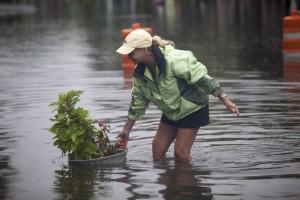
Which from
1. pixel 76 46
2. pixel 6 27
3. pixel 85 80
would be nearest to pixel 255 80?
pixel 85 80

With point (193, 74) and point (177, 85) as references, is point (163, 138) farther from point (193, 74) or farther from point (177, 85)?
point (193, 74)

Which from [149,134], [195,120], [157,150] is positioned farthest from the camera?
[149,134]

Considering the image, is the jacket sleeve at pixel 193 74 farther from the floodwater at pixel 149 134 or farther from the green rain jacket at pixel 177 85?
the floodwater at pixel 149 134

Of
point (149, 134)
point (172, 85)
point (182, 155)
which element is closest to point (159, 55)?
point (172, 85)

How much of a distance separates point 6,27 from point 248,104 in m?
32.1

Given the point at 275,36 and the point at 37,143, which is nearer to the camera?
the point at 37,143

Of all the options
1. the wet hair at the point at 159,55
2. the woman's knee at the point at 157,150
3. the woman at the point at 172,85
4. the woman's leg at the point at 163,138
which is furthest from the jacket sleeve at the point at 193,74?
the woman's knee at the point at 157,150

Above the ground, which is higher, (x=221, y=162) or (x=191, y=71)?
(x=191, y=71)

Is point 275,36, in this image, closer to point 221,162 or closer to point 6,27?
point 6,27

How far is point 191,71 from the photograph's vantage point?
9.03m

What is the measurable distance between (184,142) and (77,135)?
3.69 feet

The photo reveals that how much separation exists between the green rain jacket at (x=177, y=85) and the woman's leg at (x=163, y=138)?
32 cm

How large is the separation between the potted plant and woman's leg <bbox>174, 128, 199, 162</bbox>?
635mm

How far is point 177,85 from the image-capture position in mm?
9203
